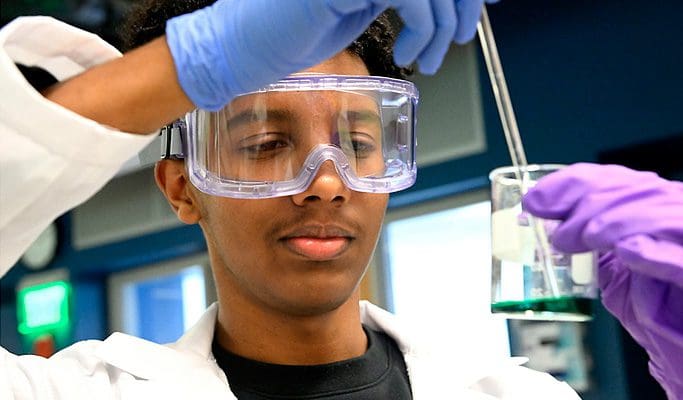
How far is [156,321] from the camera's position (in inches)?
259

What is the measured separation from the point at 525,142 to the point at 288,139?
3123mm

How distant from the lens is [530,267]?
144 cm

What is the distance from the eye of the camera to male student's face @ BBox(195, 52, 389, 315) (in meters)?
1.75

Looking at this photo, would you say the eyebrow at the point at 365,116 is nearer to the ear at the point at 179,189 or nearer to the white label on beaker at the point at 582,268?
the ear at the point at 179,189

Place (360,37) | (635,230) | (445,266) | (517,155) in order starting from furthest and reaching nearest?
(445,266)
(360,37)
(517,155)
(635,230)

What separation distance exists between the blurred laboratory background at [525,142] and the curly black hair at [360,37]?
211 cm

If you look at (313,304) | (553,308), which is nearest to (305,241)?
(313,304)

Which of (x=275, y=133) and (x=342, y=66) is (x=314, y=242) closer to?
(x=275, y=133)

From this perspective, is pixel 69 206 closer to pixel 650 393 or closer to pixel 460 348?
pixel 460 348

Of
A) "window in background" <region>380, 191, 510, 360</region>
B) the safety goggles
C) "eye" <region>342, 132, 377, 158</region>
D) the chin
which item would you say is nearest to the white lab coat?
the chin

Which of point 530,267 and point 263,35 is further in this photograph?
point 530,267

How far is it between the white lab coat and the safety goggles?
318 mm

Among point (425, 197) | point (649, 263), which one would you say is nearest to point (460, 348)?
point (649, 263)

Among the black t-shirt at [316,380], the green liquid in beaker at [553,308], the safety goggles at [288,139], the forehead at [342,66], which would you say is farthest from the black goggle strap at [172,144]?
the green liquid in beaker at [553,308]
